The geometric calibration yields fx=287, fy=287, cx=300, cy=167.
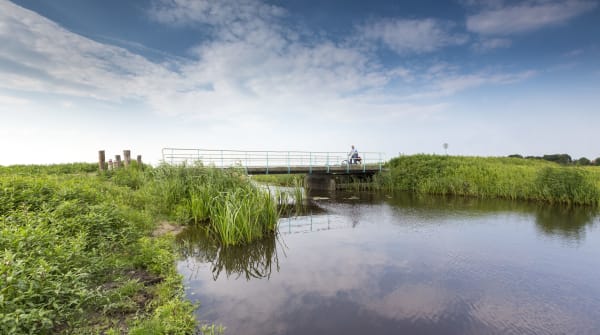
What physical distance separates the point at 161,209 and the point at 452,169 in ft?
54.5

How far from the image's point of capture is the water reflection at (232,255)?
227 inches

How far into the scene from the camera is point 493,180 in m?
15.6

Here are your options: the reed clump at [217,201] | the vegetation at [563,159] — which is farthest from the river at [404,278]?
the vegetation at [563,159]

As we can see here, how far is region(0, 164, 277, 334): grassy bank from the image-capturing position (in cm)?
268

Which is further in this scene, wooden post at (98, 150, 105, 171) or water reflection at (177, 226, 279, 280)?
wooden post at (98, 150, 105, 171)

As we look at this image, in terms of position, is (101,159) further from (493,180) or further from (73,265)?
(493,180)

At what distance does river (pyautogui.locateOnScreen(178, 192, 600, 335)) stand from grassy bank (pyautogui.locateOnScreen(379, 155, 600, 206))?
3.85 meters

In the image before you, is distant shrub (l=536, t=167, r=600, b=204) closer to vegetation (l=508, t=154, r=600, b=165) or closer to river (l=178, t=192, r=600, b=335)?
river (l=178, t=192, r=600, b=335)

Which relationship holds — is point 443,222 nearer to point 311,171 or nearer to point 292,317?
point 292,317

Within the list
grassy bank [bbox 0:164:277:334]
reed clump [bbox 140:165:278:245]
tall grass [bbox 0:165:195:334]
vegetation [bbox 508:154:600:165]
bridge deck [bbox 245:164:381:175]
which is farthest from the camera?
vegetation [bbox 508:154:600:165]

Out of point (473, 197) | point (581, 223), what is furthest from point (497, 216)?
point (473, 197)

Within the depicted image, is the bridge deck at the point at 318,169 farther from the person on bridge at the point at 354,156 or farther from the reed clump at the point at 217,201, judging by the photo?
the reed clump at the point at 217,201

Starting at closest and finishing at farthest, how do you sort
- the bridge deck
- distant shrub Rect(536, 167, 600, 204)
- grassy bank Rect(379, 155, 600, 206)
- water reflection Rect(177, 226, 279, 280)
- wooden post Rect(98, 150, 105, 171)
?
water reflection Rect(177, 226, 279, 280), distant shrub Rect(536, 167, 600, 204), grassy bank Rect(379, 155, 600, 206), wooden post Rect(98, 150, 105, 171), the bridge deck

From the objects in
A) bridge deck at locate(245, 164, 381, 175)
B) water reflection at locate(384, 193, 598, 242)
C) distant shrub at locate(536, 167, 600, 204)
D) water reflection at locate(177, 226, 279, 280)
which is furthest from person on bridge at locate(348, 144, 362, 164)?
water reflection at locate(177, 226, 279, 280)
